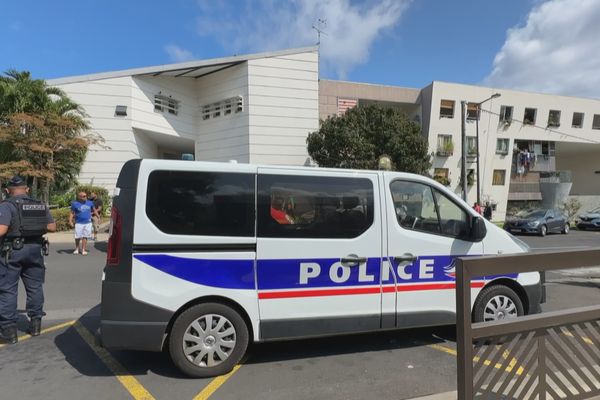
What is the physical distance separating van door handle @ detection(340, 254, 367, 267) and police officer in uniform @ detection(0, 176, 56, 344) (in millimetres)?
3590

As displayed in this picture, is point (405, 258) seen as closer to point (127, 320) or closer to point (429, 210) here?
point (429, 210)

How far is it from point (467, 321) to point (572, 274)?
892 centimetres

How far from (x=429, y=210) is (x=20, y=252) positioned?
4.69 metres

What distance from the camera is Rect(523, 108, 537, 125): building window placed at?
36938mm

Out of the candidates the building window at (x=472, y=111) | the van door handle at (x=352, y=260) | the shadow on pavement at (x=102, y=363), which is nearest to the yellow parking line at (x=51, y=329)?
the shadow on pavement at (x=102, y=363)

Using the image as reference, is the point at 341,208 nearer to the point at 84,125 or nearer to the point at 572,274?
the point at 572,274

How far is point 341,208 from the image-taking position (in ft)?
13.9

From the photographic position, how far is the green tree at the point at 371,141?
77.5 ft

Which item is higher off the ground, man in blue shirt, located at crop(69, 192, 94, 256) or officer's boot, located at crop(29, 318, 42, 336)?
Result: man in blue shirt, located at crop(69, 192, 94, 256)

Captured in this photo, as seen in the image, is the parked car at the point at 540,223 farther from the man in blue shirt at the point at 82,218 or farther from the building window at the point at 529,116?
the man in blue shirt at the point at 82,218

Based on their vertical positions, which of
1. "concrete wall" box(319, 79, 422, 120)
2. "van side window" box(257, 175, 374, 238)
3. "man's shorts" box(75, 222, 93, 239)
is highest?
"concrete wall" box(319, 79, 422, 120)

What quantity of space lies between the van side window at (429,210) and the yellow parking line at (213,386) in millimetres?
2370

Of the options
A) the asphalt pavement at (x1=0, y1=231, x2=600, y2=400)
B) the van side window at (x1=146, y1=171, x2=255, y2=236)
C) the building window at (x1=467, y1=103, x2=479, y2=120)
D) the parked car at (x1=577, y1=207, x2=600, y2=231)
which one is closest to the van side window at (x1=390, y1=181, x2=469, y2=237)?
the asphalt pavement at (x1=0, y1=231, x2=600, y2=400)

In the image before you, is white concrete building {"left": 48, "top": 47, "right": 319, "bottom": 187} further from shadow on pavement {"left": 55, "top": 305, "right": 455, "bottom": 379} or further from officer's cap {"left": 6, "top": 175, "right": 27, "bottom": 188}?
shadow on pavement {"left": 55, "top": 305, "right": 455, "bottom": 379}
